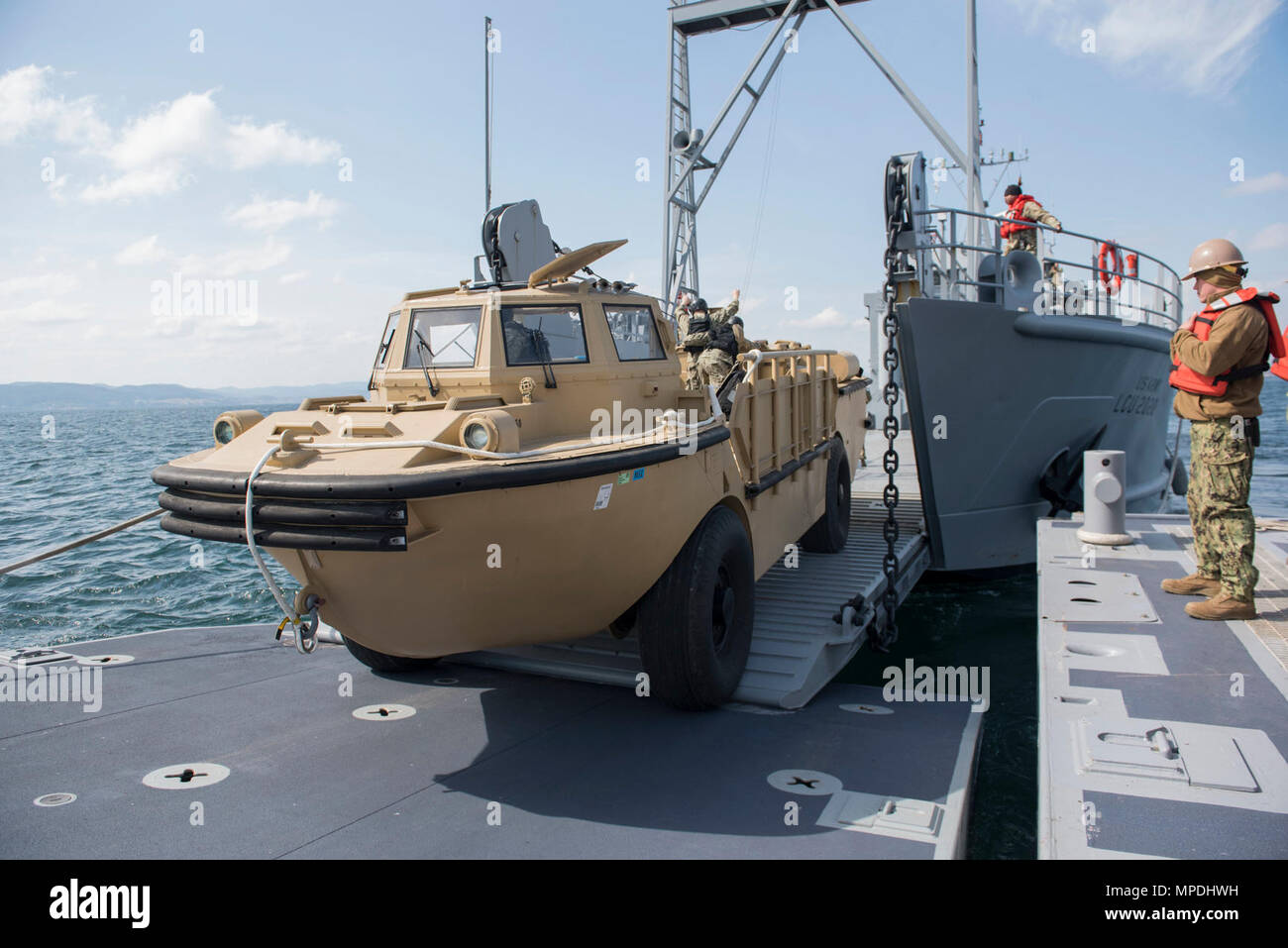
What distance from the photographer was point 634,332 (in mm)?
4949

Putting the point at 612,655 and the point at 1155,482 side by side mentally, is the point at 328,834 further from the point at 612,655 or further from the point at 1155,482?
the point at 1155,482

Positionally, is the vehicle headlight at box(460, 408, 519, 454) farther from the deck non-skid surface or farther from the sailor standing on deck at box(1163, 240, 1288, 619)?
the sailor standing on deck at box(1163, 240, 1288, 619)

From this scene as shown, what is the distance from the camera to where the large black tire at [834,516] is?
7207 mm

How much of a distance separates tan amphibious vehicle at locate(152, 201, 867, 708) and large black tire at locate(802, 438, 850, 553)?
66.6 inches

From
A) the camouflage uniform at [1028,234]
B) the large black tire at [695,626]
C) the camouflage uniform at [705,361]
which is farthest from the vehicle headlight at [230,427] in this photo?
the camouflage uniform at [1028,234]

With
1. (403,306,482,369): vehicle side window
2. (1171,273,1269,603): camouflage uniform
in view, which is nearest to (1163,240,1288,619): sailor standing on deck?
(1171,273,1269,603): camouflage uniform

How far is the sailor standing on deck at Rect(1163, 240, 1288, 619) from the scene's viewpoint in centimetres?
388

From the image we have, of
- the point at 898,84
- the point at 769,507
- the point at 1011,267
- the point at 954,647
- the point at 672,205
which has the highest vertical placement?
the point at 898,84

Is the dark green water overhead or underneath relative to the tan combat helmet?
Result: underneath

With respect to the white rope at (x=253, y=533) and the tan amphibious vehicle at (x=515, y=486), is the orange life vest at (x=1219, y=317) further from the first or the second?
the white rope at (x=253, y=533)

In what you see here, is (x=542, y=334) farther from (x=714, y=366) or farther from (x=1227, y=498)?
(x=1227, y=498)
